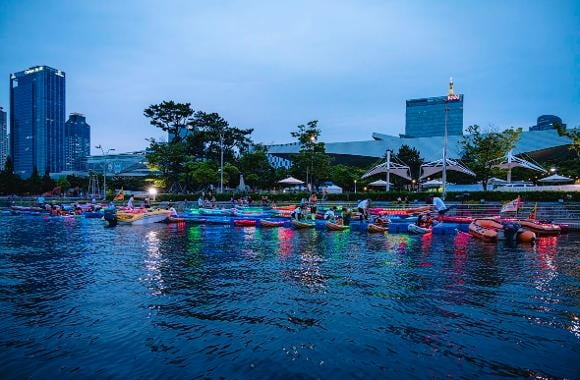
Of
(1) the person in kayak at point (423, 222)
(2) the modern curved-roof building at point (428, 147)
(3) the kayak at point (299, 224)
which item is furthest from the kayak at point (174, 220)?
(2) the modern curved-roof building at point (428, 147)

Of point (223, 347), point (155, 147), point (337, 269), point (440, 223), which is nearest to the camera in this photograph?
point (223, 347)

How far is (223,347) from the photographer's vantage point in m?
7.23

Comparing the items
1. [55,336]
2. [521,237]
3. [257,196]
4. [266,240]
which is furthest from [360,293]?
[257,196]

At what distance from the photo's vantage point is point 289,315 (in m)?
9.03

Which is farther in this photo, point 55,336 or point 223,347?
point 55,336

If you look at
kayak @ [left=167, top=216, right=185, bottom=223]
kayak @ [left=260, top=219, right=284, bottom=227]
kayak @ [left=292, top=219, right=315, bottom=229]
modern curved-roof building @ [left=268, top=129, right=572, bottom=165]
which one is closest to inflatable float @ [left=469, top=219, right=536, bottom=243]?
kayak @ [left=292, top=219, right=315, bottom=229]

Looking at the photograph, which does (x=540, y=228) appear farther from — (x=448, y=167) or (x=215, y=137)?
(x=215, y=137)

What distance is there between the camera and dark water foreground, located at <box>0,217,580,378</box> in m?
6.58

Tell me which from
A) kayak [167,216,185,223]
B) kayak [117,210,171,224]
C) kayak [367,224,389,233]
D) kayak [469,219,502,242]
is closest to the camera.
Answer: kayak [469,219,502,242]

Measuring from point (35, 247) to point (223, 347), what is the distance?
17.1 m

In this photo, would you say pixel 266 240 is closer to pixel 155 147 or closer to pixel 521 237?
pixel 521 237

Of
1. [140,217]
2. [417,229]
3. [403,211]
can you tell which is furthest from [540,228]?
[140,217]

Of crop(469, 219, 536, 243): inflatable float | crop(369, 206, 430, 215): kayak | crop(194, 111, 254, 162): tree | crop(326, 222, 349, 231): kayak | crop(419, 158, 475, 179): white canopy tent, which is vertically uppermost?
crop(194, 111, 254, 162): tree

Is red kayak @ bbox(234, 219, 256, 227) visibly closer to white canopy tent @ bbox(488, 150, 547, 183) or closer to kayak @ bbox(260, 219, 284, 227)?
kayak @ bbox(260, 219, 284, 227)
